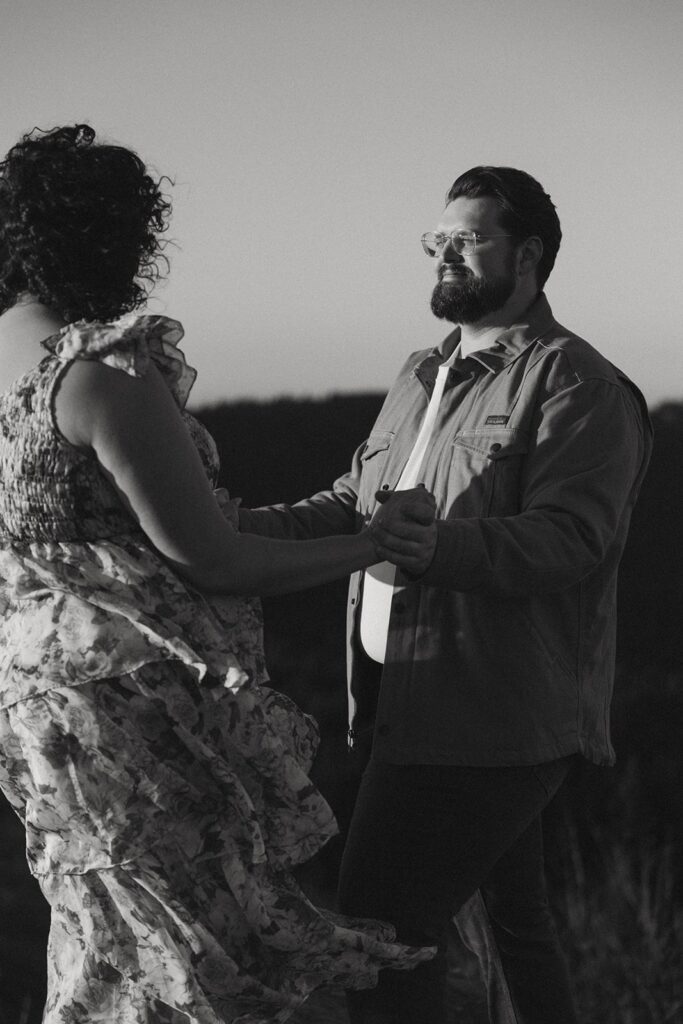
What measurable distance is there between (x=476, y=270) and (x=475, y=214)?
124 mm

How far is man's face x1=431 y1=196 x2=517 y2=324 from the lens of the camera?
2318 mm

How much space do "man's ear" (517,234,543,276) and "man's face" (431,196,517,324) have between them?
20mm

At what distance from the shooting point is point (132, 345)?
161 centimetres

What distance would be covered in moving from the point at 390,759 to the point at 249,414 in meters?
3.76

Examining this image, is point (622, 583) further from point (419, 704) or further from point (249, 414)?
point (419, 704)

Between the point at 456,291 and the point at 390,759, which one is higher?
the point at 456,291

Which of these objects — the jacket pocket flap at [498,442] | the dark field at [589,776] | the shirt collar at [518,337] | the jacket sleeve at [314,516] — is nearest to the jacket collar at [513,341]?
the shirt collar at [518,337]

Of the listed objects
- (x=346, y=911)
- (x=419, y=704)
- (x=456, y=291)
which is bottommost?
(x=346, y=911)

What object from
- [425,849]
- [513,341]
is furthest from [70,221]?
[425,849]

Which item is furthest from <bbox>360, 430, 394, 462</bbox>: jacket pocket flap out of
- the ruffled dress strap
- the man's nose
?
the ruffled dress strap

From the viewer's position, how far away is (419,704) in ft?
7.03

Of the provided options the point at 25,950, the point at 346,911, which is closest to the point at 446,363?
the point at 346,911

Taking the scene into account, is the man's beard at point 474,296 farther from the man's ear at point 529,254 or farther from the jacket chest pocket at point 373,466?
the jacket chest pocket at point 373,466

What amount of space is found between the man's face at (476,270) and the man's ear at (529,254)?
2 centimetres
